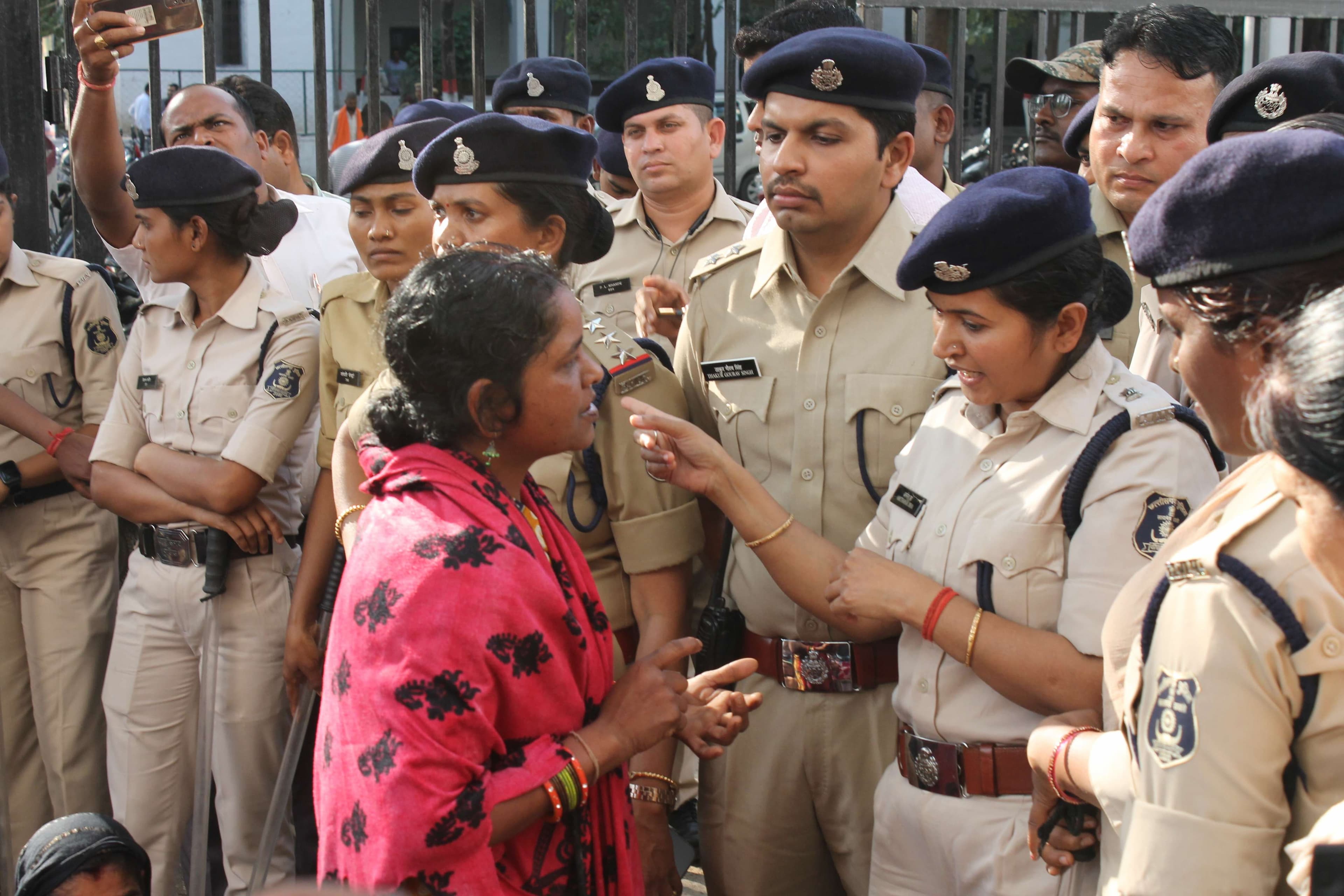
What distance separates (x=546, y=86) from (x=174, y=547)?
8.22ft

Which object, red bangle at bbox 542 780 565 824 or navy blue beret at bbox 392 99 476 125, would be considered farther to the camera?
navy blue beret at bbox 392 99 476 125

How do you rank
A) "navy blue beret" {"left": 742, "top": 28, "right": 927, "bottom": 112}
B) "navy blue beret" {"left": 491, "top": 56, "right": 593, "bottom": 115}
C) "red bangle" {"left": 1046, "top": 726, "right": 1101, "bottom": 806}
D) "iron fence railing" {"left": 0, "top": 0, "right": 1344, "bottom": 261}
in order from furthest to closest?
1. "navy blue beret" {"left": 491, "top": 56, "right": 593, "bottom": 115}
2. "iron fence railing" {"left": 0, "top": 0, "right": 1344, "bottom": 261}
3. "navy blue beret" {"left": 742, "top": 28, "right": 927, "bottom": 112}
4. "red bangle" {"left": 1046, "top": 726, "right": 1101, "bottom": 806}

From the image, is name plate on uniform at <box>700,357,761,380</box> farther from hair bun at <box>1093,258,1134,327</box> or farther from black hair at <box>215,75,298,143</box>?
black hair at <box>215,75,298,143</box>

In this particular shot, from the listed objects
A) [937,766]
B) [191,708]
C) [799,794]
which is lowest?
[191,708]

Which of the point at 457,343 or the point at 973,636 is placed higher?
the point at 457,343

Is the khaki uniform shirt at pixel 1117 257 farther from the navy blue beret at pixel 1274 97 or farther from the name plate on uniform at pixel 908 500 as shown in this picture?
the name plate on uniform at pixel 908 500

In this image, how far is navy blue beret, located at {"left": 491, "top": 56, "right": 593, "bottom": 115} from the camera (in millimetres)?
4934

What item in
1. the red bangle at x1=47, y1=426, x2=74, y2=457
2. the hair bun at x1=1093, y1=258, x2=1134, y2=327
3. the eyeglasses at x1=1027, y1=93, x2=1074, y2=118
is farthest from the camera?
the eyeglasses at x1=1027, y1=93, x2=1074, y2=118

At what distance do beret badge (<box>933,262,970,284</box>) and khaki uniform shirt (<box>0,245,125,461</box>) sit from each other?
269 cm

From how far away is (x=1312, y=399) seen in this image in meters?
1.14

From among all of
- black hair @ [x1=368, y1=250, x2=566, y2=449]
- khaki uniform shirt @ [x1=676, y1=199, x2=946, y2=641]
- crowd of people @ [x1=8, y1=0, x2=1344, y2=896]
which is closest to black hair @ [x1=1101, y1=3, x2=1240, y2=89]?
crowd of people @ [x1=8, y1=0, x2=1344, y2=896]

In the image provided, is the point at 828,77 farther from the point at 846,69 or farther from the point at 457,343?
the point at 457,343

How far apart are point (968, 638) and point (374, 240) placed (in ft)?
6.33

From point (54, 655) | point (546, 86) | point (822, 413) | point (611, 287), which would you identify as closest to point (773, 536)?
point (822, 413)
